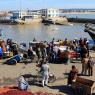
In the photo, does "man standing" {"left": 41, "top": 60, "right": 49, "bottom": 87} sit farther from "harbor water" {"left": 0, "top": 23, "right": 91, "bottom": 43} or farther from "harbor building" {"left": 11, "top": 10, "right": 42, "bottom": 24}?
"harbor building" {"left": 11, "top": 10, "right": 42, "bottom": 24}

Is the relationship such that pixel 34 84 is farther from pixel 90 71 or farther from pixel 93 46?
pixel 93 46

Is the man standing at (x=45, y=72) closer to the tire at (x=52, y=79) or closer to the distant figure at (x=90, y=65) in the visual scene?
the tire at (x=52, y=79)

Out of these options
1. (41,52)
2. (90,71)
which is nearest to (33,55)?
(41,52)

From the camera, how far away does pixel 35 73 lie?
20.4 meters

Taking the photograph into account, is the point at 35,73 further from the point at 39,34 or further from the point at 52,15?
the point at 52,15

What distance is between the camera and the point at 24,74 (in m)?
20.2

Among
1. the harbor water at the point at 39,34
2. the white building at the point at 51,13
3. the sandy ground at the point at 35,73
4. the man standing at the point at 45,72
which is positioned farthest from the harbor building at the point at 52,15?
the man standing at the point at 45,72

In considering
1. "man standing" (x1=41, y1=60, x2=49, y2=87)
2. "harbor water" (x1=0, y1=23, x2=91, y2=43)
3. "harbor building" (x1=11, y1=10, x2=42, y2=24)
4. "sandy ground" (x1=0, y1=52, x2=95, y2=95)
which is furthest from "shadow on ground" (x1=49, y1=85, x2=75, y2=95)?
"harbor building" (x1=11, y1=10, x2=42, y2=24)

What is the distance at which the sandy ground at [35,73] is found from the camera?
17078 millimetres

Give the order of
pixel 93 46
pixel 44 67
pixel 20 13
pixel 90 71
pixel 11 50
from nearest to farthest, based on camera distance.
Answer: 1. pixel 44 67
2. pixel 90 71
3. pixel 11 50
4. pixel 93 46
5. pixel 20 13

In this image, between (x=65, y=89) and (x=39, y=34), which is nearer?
(x=65, y=89)

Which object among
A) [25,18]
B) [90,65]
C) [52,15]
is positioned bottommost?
[25,18]

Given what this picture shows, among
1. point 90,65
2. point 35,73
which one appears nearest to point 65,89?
point 90,65

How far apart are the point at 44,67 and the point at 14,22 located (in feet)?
302
